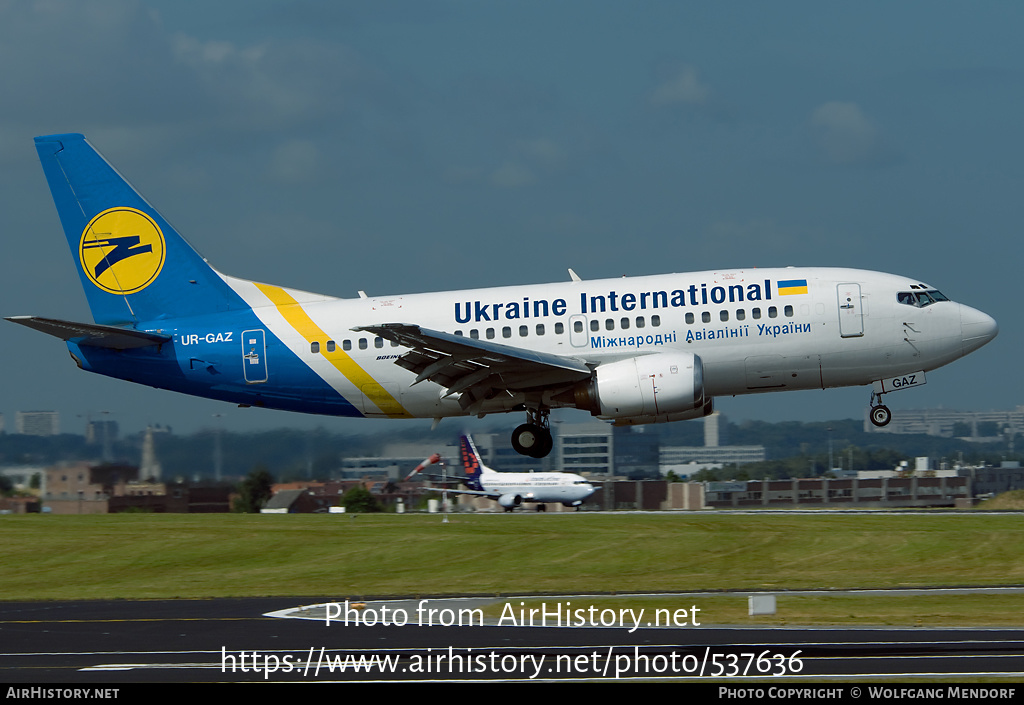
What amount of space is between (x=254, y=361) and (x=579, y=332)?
29.7 ft

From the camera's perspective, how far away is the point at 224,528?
58.3m

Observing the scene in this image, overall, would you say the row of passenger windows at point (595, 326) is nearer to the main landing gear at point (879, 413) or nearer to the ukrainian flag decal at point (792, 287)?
the ukrainian flag decal at point (792, 287)

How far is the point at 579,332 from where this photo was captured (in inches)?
1272

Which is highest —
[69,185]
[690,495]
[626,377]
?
[69,185]

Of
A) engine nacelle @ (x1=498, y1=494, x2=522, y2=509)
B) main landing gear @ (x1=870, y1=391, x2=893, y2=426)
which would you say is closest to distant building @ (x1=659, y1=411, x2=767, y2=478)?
engine nacelle @ (x1=498, y1=494, x2=522, y2=509)

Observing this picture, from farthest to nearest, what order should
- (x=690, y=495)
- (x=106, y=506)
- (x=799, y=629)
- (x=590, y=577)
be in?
(x=690, y=495)
(x=106, y=506)
(x=590, y=577)
(x=799, y=629)

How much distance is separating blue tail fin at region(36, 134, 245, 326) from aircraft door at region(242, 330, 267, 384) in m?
1.94

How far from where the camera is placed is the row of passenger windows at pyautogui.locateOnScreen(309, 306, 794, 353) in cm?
3189

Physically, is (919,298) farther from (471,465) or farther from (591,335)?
(471,465)

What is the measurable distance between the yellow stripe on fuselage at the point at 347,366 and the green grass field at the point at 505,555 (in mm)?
6578

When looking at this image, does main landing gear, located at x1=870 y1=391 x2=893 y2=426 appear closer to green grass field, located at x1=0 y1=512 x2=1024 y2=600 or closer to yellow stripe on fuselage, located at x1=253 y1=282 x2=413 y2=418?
green grass field, located at x1=0 y1=512 x2=1024 y2=600

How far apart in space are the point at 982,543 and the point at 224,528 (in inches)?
1337

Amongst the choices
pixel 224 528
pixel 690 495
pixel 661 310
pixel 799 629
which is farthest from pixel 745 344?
pixel 690 495

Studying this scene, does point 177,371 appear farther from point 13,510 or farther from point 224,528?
point 13,510
